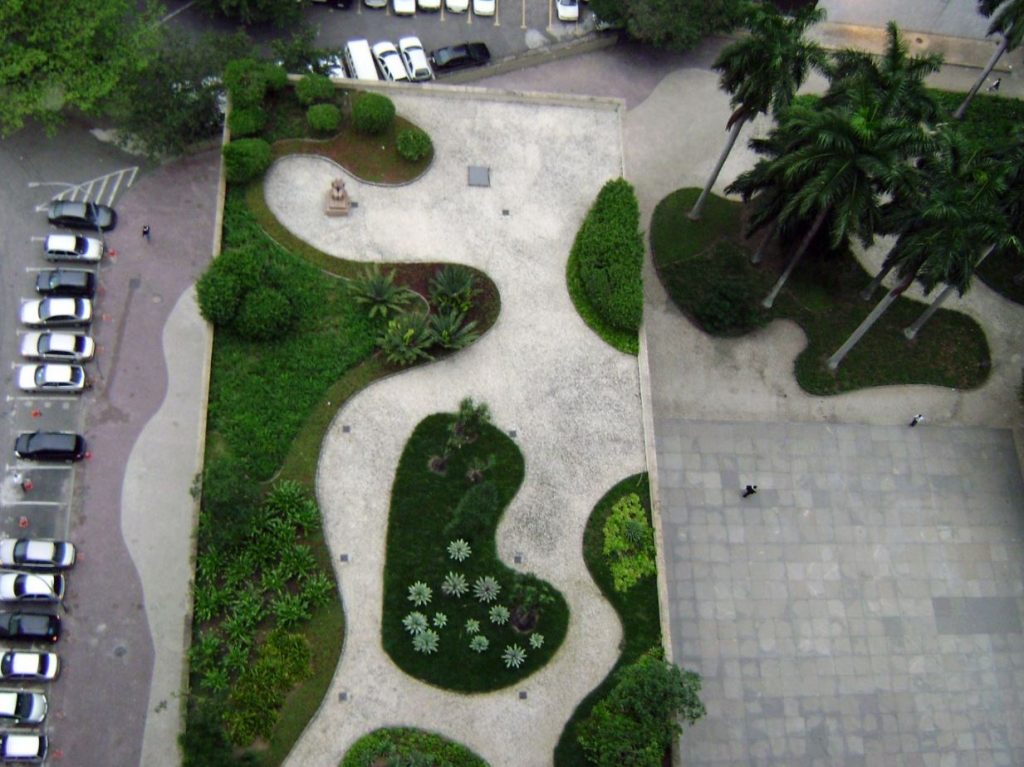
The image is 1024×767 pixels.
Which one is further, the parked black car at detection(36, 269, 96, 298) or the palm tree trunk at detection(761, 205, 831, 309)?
the parked black car at detection(36, 269, 96, 298)

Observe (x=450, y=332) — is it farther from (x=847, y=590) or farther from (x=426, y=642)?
(x=847, y=590)

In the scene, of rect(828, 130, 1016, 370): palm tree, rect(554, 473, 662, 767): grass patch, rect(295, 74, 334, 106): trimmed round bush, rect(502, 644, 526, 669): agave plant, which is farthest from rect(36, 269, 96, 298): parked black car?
rect(828, 130, 1016, 370): palm tree

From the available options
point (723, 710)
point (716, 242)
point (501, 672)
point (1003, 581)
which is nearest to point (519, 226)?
point (716, 242)

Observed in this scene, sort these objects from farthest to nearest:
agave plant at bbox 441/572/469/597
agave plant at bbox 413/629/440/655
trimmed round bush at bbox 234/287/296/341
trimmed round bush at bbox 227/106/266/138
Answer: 1. trimmed round bush at bbox 227/106/266/138
2. trimmed round bush at bbox 234/287/296/341
3. agave plant at bbox 441/572/469/597
4. agave plant at bbox 413/629/440/655

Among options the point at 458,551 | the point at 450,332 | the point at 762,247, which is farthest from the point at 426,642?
the point at 762,247

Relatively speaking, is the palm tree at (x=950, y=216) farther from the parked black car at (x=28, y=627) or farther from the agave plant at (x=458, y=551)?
the parked black car at (x=28, y=627)

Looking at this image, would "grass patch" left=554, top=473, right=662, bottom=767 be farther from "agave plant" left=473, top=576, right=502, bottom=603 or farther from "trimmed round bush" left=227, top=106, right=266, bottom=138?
"trimmed round bush" left=227, top=106, right=266, bottom=138

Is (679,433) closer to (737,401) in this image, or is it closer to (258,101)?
(737,401)
